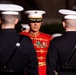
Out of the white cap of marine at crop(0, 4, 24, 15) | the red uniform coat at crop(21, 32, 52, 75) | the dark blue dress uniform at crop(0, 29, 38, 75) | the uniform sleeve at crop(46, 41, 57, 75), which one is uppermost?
the white cap of marine at crop(0, 4, 24, 15)

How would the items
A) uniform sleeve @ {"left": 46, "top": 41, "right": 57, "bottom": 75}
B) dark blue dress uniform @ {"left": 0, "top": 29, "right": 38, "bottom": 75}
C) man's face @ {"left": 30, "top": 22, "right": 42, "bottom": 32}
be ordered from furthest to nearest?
1. man's face @ {"left": 30, "top": 22, "right": 42, "bottom": 32}
2. uniform sleeve @ {"left": 46, "top": 41, "right": 57, "bottom": 75}
3. dark blue dress uniform @ {"left": 0, "top": 29, "right": 38, "bottom": 75}

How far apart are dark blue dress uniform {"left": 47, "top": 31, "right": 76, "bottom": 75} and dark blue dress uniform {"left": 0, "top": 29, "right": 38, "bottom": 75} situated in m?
0.42

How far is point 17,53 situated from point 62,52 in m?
0.72

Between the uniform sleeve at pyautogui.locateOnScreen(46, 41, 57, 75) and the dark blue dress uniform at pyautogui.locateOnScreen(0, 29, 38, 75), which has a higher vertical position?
the dark blue dress uniform at pyautogui.locateOnScreen(0, 29, 38, 75)

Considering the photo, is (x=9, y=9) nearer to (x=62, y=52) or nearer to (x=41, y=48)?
(x=62, y=52)

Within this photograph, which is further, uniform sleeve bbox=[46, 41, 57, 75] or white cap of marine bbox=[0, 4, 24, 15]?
uniform sleeve bbox=[46, 41, 57, 75]

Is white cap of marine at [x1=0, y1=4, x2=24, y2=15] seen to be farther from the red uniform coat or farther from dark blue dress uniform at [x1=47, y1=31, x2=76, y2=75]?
the red uniform coat

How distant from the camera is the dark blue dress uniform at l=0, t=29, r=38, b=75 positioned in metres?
6.63

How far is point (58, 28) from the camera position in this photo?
17.3m

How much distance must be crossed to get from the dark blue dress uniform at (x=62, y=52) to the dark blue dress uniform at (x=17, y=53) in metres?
0.42

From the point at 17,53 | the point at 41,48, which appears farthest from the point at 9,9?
the point at 41,48

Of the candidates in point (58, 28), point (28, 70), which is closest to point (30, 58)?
point (28, 70)

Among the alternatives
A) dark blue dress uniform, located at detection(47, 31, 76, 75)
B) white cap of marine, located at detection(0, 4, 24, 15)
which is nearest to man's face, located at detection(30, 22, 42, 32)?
dark blue dress uniform, located at detection(47, 31, 76, 75)

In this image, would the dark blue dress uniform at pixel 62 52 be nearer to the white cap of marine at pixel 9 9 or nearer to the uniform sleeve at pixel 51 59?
the uniform sleeve at pixel 51 59
